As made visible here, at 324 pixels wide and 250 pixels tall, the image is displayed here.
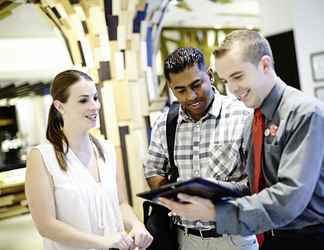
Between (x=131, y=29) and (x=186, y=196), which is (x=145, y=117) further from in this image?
(x=186, y=196)

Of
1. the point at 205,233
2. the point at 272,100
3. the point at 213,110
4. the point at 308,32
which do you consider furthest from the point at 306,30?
the point at 272,100

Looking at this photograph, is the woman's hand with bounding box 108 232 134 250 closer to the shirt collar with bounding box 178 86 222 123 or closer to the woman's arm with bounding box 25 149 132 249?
the woman's arm with bounding box 25 149 132 249

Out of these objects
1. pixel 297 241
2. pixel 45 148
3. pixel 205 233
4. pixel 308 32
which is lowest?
pixel 205 233

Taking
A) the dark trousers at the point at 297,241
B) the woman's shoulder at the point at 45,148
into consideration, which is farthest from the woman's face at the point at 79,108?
the dark trousers at the point at 297,241

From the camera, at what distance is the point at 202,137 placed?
186cm

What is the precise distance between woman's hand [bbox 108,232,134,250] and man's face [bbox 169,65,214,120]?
0.63m

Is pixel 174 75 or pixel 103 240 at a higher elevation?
pixel 174 75

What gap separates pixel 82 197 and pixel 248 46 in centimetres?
94

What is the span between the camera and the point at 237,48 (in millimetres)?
1325

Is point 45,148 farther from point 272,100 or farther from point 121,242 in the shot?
point 272,100

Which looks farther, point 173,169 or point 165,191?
point 173,169

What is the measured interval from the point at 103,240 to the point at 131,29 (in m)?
1.65

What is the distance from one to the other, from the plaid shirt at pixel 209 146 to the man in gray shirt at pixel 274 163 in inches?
11.9

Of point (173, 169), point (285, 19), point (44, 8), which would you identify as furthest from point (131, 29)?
point (285, 19)
